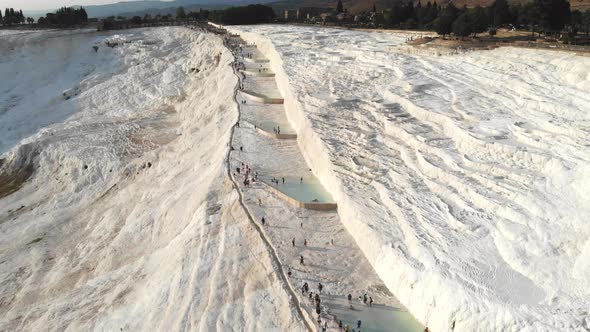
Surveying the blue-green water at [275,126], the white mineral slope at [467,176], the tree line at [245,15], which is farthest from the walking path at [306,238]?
the tree line at [245,15]

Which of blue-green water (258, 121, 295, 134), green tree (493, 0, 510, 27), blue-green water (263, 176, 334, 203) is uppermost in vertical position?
green tree (493, 0, 510, 27)

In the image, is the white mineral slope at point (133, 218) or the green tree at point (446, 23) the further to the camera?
the green tree at point (446, 23)

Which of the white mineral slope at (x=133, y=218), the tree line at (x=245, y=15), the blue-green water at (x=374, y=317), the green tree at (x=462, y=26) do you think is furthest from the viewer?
the tree line at (x=245, y=15)

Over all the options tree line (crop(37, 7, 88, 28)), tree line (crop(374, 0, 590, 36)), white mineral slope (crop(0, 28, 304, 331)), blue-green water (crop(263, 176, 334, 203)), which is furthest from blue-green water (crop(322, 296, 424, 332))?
tree line (crop(37, 7, 88, 28))

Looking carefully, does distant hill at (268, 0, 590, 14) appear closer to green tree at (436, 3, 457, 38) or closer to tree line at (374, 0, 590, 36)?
tree line at (374, 0, 590, 36)

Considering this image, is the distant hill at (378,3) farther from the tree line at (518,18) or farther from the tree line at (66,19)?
the tree line at (66,19)

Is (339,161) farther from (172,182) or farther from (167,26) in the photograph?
(167,26)
